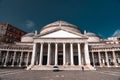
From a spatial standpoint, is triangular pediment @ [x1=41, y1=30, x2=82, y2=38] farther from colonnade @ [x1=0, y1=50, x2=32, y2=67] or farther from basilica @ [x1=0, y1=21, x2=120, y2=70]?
colonnade @ [x1=0, y1=50, x2=32, y2=67]

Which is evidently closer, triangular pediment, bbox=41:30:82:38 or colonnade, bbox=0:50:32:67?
triangular pediment, bbox=41:30:82:38

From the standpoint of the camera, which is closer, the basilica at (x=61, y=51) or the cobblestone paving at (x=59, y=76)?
the cobblestone paving at (x=59, y=76)

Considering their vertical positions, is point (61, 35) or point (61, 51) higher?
point (61, 35)

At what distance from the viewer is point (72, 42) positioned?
35344mm

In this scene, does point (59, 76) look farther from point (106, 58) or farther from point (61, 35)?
point (106, 58)

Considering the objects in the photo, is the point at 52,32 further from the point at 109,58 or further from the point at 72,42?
the point at 109,58

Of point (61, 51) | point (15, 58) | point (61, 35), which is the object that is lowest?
point (15, 58)

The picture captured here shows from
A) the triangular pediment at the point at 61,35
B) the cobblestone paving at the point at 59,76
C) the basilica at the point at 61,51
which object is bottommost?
the cobblestone paving at the point at 59,76

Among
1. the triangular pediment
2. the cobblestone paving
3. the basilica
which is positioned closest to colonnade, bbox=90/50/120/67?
the basilica

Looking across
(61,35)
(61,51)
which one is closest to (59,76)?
(61,35)

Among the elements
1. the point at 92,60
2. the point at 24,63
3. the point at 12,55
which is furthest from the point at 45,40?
the point at 92,60

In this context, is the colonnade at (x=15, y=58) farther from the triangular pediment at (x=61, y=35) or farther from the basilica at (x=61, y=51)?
the triangular pediment at (x=61, y=35)

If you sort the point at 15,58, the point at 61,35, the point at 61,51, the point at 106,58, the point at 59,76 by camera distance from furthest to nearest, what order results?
the point at 15,58, the point at 61,51, the point at 106,58, the point at 61,35, the point at 59,76

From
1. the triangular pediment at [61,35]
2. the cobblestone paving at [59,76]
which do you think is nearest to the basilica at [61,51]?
the triangular pediment at [61,35]
